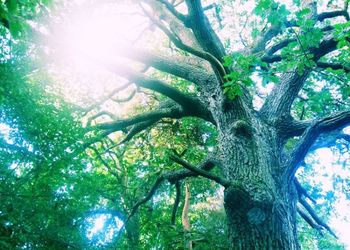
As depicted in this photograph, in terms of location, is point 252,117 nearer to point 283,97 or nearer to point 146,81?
point 283,97

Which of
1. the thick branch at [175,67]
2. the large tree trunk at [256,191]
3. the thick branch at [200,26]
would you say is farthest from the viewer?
the thick branch at [175,67]

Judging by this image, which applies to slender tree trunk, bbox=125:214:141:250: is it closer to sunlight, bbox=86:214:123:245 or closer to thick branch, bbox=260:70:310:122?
sunlight, bbox=86:214:123:245

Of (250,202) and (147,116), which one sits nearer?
(250,202)

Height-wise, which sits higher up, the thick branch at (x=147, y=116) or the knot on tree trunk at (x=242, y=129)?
the thick branch at (x=147, y=116)

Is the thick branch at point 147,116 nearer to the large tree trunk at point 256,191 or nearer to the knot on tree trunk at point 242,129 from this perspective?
the large tree trunk at point 256,191

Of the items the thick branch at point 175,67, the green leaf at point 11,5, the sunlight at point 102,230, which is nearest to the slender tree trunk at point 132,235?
the sunlight at point 102,230

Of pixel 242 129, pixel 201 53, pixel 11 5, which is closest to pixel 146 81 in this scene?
pixel 201 53

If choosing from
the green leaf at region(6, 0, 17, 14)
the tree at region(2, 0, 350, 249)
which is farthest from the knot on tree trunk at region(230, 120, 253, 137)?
the green leaf at region(6, 0, 17, 14)

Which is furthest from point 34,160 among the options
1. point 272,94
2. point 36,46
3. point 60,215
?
A: point 272,94

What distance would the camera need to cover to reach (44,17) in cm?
451

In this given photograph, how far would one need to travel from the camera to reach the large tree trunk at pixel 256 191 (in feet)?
12.8

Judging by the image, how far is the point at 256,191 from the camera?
160 inches

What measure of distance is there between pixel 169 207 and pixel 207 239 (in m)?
4.69

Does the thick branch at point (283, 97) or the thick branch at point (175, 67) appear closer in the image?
the thick branch at point (283, 97)
